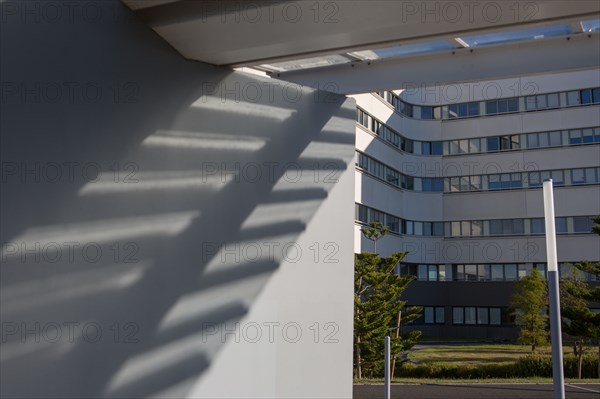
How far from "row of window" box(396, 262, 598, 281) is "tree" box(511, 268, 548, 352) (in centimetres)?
531

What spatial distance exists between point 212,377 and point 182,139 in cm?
159

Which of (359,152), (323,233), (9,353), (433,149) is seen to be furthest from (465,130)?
(9,353)

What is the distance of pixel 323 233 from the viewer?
507 cm

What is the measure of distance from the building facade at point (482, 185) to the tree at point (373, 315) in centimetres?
851

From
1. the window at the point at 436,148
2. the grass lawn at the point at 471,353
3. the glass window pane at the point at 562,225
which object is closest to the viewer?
the grass lawn at the point at 471,353

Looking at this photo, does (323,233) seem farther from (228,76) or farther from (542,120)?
(542,120)

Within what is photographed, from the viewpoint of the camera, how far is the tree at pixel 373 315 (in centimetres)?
1525

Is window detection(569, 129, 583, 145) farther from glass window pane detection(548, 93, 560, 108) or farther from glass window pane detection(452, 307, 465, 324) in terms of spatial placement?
glass window pane detection(452, 307, 465, 324)

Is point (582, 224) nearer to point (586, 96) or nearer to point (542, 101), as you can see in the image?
point (586, 96)

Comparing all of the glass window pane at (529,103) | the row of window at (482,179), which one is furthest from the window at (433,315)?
the glass window pane at (529,103)

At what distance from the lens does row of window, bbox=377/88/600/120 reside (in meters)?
26.5

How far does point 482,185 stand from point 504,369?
1307 centimetres

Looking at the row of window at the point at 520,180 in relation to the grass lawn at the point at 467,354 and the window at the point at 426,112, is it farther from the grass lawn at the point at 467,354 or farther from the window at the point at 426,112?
the grass lawn at the point at 467,354

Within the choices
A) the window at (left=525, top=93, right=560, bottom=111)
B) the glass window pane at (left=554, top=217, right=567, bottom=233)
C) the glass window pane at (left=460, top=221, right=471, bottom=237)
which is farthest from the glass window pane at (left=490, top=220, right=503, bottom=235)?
the window at (left=525, top=93, right=560, bottom=111)
